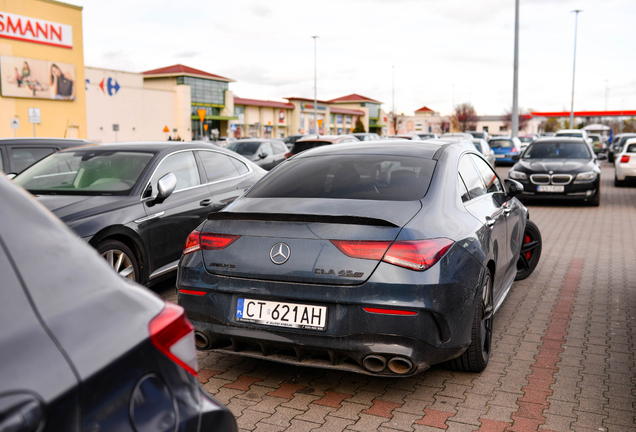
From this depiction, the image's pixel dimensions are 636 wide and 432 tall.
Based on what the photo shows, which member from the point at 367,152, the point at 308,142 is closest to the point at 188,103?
the point at 308,142

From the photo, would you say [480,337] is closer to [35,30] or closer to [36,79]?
[36,79]

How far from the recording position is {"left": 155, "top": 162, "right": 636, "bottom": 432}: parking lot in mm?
3301

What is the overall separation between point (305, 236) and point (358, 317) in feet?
1.73

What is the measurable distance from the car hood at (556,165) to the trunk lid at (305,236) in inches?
440

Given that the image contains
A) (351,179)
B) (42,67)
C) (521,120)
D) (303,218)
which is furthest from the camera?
(521,120)

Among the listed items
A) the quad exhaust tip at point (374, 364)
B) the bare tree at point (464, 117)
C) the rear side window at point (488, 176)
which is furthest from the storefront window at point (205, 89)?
the quad exhaust tip at point (374, 364)

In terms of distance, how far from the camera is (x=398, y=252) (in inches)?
124

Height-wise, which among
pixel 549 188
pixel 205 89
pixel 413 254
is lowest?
pixel 549 188

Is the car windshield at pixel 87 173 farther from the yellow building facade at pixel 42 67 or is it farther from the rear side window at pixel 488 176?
the yellow building facade at pixel 42 67

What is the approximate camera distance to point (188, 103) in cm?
6544

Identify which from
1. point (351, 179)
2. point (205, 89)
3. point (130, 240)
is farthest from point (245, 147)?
point (205, 89)

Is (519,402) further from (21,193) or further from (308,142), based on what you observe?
(308,142)

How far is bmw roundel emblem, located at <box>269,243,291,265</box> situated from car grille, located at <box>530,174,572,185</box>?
11517 mm

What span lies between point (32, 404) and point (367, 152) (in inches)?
134
